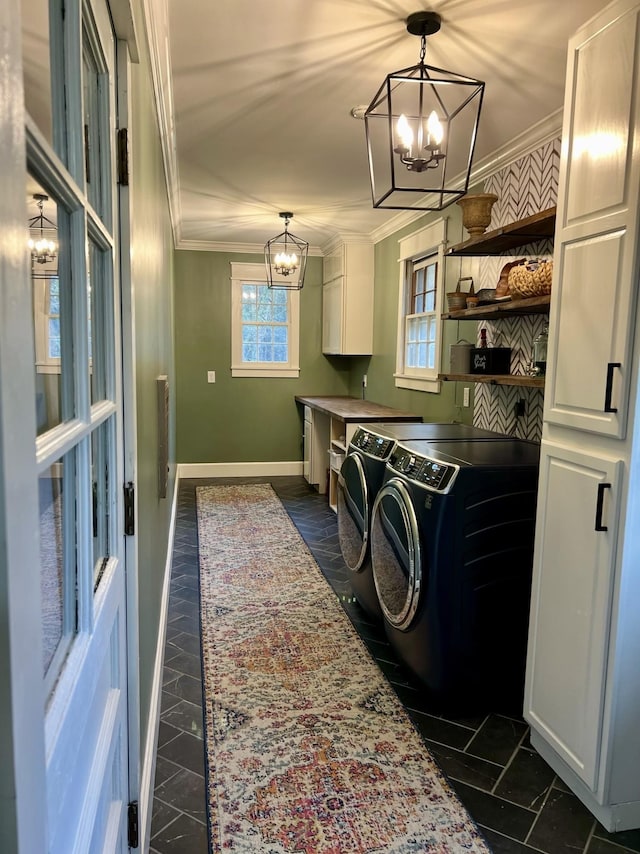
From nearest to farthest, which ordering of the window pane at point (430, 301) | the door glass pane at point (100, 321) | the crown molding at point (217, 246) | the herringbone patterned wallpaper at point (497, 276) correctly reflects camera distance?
the door glass pane at point (100, 321), the herringbone patterned wallpaper at point (497, 276), the window pane at point (430, 301), the crown molding at point (217, 246)

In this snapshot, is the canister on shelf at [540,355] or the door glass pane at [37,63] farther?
the canister on shelf at [540,355]

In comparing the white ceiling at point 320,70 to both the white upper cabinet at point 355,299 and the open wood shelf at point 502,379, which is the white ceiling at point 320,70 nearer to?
the open wood shelf at point 502,379

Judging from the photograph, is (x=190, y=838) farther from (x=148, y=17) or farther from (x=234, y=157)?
(x=234, y=157)

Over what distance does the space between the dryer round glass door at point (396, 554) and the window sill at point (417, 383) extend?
167 centimetres

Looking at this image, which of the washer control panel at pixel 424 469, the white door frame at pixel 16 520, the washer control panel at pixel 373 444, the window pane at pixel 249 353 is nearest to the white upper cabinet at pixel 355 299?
the window pane at pixel 249 353

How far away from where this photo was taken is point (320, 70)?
2.47 meters

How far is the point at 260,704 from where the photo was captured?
228 centimetres

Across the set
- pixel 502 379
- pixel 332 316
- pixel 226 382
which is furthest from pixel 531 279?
pixel 226 382

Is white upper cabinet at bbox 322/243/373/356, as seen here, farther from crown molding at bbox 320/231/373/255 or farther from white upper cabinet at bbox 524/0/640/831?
white upper cabinet at bbox 524/0/640/831

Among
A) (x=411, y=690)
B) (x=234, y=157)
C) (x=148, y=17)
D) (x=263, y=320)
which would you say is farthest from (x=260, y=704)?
(x=263, y=320)

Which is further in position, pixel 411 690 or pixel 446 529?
pixel 411 690

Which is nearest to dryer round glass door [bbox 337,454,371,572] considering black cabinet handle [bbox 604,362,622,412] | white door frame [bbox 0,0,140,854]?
black cabinet handle [bbox 604,362,622,412]

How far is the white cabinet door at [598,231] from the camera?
1575mm

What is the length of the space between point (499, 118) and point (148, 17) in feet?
5.96
